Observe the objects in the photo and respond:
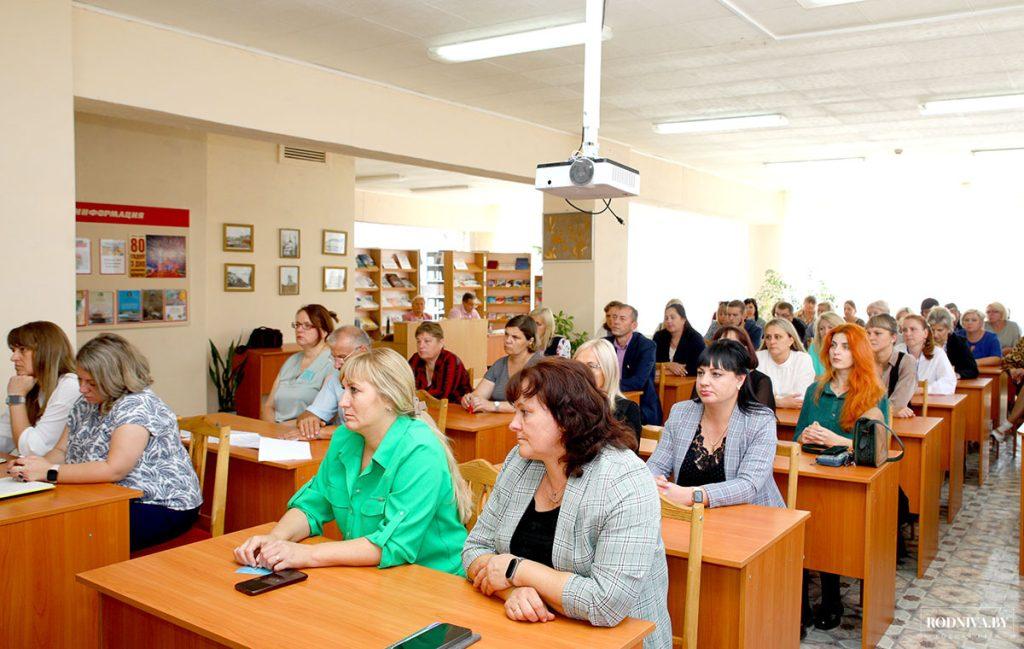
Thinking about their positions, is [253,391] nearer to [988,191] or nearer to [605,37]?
[605,37]

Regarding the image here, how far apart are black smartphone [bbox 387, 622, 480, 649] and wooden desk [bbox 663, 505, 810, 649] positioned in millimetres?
964

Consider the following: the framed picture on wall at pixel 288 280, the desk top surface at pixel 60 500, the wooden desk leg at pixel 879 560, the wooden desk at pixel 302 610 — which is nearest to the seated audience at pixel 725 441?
the wooden desk leg at pixel 879 560

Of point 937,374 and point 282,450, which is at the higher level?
point 937,374

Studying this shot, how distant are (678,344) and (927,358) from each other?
2176 millimetres

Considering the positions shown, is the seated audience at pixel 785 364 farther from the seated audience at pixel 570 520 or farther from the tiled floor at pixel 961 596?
the seated audience at pixel 570 520

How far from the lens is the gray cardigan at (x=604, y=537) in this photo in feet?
6.55

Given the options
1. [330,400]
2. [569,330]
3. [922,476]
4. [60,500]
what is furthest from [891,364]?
[60,500]

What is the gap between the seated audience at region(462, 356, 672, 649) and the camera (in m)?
2.02

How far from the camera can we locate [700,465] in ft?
11.2

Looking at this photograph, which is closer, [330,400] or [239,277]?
[330,400]

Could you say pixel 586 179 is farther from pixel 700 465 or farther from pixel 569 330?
pixel 569 330

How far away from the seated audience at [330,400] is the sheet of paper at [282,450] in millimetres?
210

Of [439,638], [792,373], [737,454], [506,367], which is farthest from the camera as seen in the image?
[792,373]

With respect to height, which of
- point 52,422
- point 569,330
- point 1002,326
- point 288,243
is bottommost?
point 52,422
